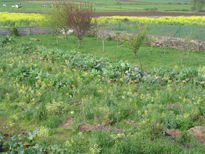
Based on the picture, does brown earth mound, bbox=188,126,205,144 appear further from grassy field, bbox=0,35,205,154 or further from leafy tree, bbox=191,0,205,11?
leafy tree, bbox=191,0,205,11

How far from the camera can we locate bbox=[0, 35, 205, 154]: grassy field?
3.75m

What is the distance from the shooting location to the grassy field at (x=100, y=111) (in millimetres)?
3746

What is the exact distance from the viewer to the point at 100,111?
192 inches

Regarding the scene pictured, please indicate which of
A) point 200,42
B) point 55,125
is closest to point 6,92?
point 55,125

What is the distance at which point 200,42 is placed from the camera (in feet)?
44.5

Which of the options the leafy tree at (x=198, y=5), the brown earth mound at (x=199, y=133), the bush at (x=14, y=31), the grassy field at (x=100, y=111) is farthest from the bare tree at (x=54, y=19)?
the leafy tree at (x=198, y=5)

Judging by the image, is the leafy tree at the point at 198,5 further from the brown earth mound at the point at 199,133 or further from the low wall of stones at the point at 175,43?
the brown earth mound at the point at 199,133

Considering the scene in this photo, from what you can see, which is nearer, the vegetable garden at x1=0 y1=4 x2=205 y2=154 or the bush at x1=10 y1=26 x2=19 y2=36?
the vegetable garden at x1=0 y1=4 x2=205 y2=154

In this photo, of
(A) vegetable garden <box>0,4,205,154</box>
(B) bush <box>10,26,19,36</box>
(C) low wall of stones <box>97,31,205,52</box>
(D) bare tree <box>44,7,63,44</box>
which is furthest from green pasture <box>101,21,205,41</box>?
(B) bush <box>10,26,19,36</box>

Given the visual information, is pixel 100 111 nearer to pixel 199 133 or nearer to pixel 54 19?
pixel 199 133

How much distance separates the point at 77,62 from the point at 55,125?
4.67m

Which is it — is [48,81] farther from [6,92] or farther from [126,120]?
[126,120]

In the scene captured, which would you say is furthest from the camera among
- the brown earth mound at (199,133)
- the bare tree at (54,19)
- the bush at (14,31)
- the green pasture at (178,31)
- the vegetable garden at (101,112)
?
the bush at (14,31)

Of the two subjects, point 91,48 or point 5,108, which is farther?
point 91,48
